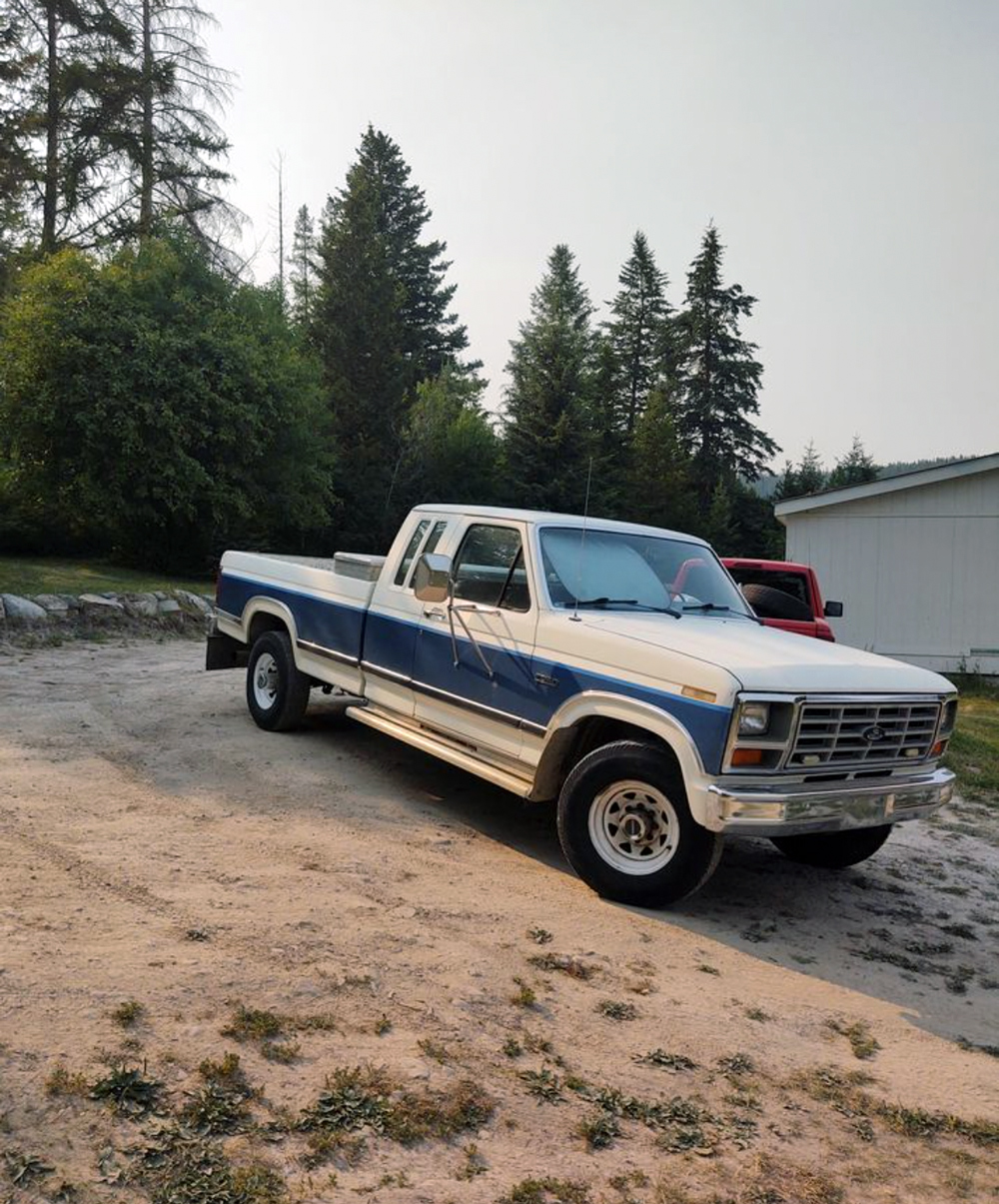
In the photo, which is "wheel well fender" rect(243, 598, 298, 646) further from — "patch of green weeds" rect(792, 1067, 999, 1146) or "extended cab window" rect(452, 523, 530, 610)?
"patch of green weeds" rect(792, 1067, 999, 1146)

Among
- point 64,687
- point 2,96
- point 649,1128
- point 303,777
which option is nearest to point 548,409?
point 2,96

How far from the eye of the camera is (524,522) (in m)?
6.30

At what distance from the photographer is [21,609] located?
13.8m

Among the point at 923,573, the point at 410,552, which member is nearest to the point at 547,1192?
the point at 410,552

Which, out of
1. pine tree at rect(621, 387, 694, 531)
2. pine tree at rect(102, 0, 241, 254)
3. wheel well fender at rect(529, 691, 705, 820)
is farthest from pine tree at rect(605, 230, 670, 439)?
wheel well fender at rect(529, 691, 705, 820)

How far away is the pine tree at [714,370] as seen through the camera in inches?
1941

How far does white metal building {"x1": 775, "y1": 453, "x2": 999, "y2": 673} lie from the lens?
1623cm

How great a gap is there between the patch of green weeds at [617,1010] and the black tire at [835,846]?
2.26m

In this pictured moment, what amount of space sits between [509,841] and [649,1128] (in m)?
3.04

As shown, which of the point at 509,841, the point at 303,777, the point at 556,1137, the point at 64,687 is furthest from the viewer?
the point at 64,687

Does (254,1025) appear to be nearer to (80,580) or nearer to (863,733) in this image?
(863,733)

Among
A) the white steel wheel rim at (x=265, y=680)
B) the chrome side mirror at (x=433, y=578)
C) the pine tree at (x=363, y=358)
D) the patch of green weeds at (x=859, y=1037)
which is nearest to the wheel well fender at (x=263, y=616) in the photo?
the white steel wheel rim at (x=265, y=680)

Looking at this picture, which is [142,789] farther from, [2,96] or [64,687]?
[2,96]

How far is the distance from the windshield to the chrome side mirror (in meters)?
0.64
